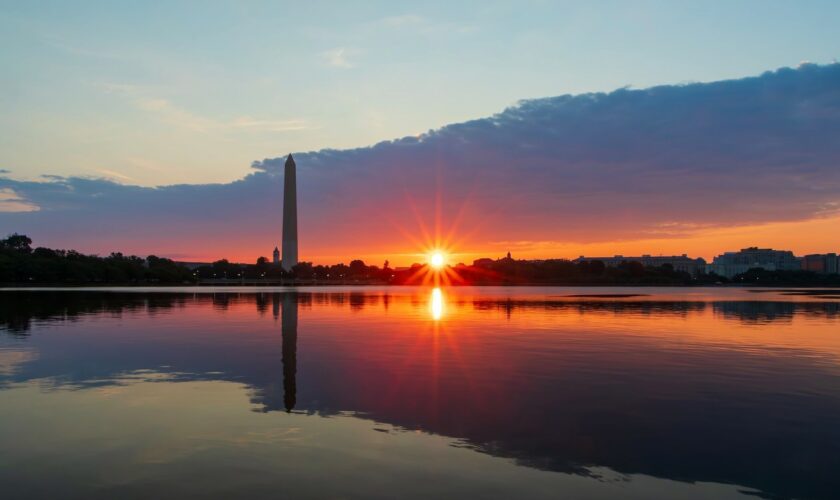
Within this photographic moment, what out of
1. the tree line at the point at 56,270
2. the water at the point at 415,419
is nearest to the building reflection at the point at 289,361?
the water at the point at 415,419

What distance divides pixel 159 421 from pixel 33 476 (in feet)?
13.1

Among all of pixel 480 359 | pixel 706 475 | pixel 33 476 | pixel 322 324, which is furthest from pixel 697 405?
pixel 322 324

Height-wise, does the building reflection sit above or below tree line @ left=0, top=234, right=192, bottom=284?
below

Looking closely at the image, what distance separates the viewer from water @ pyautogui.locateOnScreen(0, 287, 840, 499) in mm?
10977

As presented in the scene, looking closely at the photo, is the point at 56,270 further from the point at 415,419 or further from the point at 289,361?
the point at 415,419

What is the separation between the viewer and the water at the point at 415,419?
11.0 m

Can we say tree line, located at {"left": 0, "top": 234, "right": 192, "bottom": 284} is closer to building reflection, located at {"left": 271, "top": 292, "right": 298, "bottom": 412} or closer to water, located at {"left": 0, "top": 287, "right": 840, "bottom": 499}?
building reflection, located at {"left": 271, "top": 292, "right": 298, "bottom": 412}

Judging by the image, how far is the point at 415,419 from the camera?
1555cm

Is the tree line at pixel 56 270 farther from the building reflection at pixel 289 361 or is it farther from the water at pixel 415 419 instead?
the water at pixel 415 419

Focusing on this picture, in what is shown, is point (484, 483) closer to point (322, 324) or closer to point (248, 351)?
point (248, 351)

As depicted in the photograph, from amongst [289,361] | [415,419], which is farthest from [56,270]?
[415,419]

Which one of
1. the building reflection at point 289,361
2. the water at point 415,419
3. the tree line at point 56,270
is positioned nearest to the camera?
the water at point 415,419

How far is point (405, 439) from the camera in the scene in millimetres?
13688

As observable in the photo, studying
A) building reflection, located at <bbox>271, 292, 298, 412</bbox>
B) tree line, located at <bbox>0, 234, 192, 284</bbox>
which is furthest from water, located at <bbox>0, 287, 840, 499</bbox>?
tree line, located at <bbox>0, 234, 192, 284</bbox>
